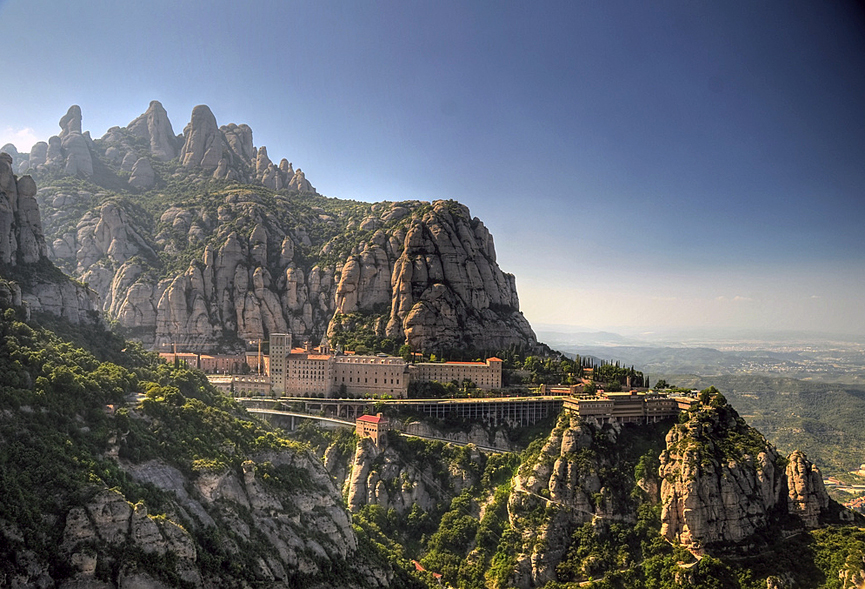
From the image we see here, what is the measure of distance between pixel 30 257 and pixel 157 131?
126405 mm

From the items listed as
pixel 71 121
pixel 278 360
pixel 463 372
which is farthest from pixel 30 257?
pixel 71 121

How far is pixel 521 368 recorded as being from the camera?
321 ft

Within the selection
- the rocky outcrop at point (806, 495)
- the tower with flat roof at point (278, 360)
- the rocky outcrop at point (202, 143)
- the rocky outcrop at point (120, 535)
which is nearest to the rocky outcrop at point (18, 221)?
the tower with flat roof at point (278, 360)

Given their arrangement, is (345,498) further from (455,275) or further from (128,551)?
(455,275)

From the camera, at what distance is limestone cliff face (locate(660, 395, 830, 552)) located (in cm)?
6038

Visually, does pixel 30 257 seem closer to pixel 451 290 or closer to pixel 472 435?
pixel 472 435

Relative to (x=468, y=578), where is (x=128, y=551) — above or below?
above

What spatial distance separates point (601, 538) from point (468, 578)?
47.7 feet

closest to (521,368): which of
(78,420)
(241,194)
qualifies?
(78,420)

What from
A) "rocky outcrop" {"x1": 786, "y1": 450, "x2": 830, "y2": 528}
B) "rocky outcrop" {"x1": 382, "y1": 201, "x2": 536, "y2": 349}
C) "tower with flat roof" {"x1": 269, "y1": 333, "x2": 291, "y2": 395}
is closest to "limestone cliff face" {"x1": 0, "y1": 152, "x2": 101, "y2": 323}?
"tower with flat roof" {"x1": 269, "y1": 333, "x2": 291, "y2": 395}

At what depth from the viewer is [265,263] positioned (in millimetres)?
131625

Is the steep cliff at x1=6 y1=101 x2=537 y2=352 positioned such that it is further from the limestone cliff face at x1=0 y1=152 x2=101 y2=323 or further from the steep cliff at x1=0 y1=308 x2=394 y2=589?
the steep cliff at x1=0 y1=308 x2=394 y2=589

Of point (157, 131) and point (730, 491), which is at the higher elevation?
point (157, 131)

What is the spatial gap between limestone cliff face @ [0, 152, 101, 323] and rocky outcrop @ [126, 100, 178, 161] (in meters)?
114
